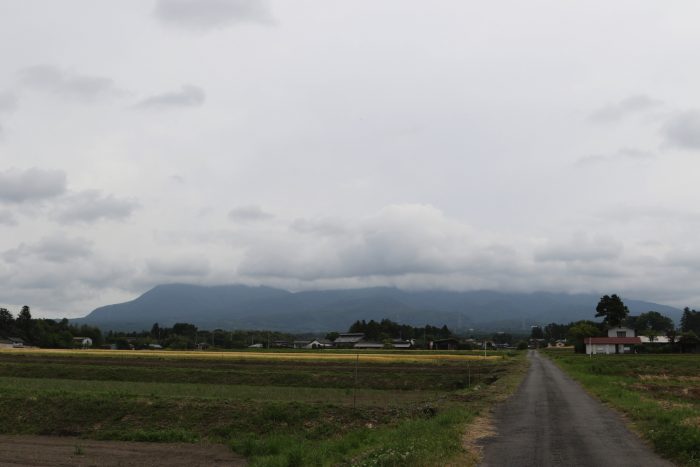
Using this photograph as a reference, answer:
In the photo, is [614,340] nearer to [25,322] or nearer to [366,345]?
[366,345]

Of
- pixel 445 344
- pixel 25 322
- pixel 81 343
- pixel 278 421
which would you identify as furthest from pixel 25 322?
pixel 278 421

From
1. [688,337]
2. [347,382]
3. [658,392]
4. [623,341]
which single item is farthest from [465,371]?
[623,341]

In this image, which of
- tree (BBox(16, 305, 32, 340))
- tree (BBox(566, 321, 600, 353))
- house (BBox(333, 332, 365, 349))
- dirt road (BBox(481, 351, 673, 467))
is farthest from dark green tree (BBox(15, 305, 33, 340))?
dirt road (BBox(481, 351, 673, 467))

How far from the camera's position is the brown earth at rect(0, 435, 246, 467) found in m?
19.1

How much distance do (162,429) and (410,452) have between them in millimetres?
14562

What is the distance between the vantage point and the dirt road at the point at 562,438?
47.4 feet

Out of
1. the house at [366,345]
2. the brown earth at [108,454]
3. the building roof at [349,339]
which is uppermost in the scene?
the brown earth at [108,454]

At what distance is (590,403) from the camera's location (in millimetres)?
27484

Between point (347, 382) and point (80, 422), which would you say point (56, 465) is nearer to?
point (80, 422)

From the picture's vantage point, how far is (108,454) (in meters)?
Result: 20.5

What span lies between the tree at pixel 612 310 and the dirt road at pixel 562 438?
13061cm

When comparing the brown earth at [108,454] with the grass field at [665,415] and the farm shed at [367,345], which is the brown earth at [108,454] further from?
the farm shed at [367,345]

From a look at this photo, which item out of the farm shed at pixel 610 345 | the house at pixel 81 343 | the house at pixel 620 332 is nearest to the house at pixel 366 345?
the farm shed at pixel 610 345

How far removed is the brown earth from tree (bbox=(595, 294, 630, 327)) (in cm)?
14300
